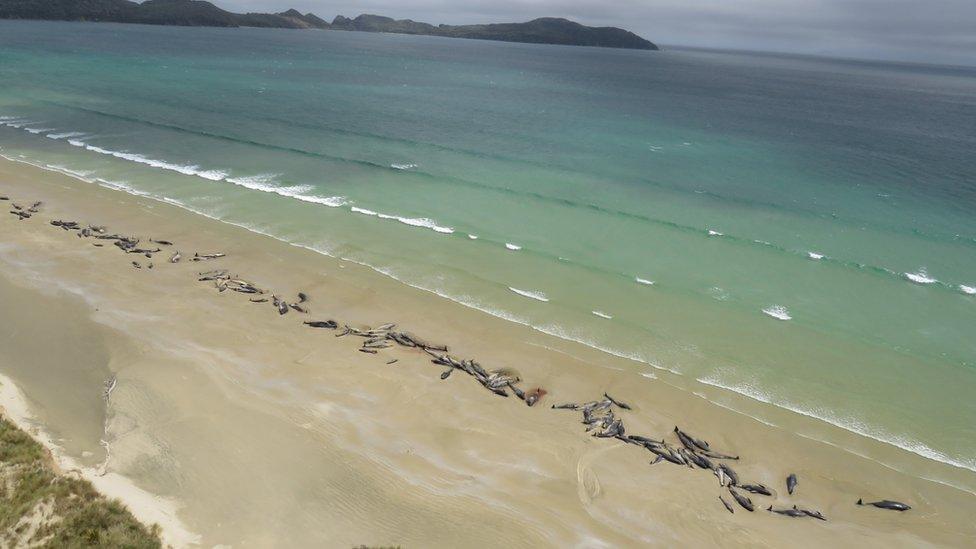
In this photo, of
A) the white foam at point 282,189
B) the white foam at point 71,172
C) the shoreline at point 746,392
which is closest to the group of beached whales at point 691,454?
the shoreline at point 746,392

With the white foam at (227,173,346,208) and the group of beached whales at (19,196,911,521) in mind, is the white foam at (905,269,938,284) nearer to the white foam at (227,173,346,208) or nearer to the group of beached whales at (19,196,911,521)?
the group of beached whales at (19,196,911,521)

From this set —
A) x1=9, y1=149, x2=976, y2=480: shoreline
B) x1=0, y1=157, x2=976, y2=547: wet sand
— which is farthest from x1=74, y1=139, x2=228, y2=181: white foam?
x1=0, y1=157, x2=976, y2=547: wet sand

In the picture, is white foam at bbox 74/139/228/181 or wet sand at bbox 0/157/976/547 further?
white foam at bbox 74/139/228/181

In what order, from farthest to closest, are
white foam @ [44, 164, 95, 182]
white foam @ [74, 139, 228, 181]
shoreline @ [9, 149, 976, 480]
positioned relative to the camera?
white foam @ [74, 139, 228, 181]
white foam @ [44, 164, 95, 182]
shoreline @ [9, 149, 976, 480]

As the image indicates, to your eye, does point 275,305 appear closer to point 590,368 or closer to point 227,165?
point 590,368

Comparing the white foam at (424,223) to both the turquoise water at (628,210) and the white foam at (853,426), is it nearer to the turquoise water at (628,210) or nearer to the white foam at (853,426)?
the turquoise water at (628,210)

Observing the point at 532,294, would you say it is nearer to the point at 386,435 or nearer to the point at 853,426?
the point at 386,435

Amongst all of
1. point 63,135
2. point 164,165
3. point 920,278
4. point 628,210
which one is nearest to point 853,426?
point 920,278
